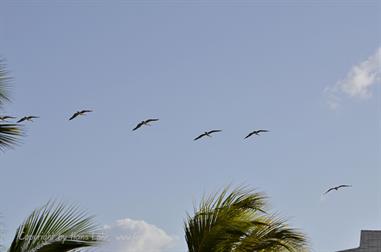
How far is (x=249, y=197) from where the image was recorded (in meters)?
8.00

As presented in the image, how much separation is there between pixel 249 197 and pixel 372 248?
1885cm

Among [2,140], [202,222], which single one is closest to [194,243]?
[202,222]

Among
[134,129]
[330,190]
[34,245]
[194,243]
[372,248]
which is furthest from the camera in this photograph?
[372,248]

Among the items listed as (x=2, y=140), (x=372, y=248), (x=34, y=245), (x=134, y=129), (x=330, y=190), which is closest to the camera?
(x=34, y=245)

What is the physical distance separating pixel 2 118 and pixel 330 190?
9.48m

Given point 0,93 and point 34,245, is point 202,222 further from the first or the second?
point 0,93

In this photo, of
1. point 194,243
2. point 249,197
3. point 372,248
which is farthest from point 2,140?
point 372,248

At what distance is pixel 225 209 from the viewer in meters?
7.80

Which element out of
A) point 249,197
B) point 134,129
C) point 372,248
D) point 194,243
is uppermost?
point 372,248

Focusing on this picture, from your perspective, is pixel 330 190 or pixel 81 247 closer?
pixel 81 247

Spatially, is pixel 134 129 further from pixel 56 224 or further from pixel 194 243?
pixel 56 224

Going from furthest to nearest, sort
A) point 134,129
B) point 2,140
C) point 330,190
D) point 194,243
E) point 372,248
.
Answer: point 372,248
point 330,190
point 134,129
point 194,243
point 2,140

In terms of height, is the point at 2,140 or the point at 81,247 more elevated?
the point at 2,140

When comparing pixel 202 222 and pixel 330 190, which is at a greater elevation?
pixel 330 190
